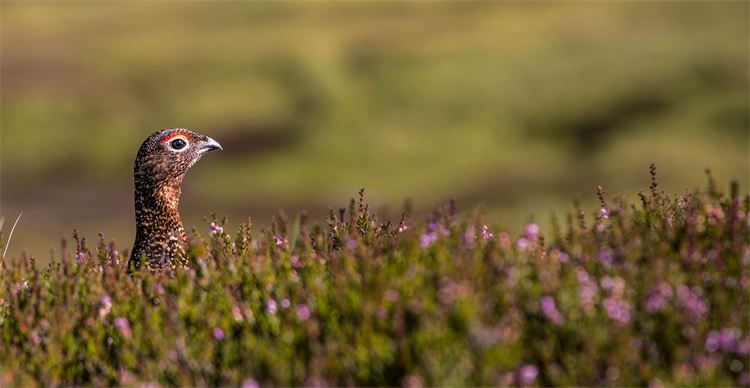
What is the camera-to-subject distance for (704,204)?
19.1ft

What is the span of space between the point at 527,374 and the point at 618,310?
545 millimetres

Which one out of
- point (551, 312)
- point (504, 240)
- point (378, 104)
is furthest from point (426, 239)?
point (378, 104)

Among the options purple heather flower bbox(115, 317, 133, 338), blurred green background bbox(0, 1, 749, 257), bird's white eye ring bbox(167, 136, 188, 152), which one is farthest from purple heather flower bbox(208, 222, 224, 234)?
blurred green background bbox(0, 1, 749, 257)

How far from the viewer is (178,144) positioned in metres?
8.35

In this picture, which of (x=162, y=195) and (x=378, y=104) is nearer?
(x=162, y=195)

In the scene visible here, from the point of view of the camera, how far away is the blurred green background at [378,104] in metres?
54.2

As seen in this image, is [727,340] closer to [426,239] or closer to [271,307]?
[426,239]

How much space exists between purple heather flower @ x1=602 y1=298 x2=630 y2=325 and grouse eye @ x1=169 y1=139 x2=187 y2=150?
4.38 meters

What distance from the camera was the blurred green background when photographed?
5416 centimetres

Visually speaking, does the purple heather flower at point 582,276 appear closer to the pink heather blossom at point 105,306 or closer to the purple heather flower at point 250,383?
the purple heather flower at point 250,383

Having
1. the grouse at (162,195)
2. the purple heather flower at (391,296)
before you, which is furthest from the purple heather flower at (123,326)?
the grouse at (162,195)

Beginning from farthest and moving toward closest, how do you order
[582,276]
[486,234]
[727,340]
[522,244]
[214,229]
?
[214,229]
[486,234]
[522,244]
[582,276]
[727,340]

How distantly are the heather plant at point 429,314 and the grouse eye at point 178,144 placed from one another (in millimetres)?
2240

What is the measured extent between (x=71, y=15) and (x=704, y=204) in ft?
278
